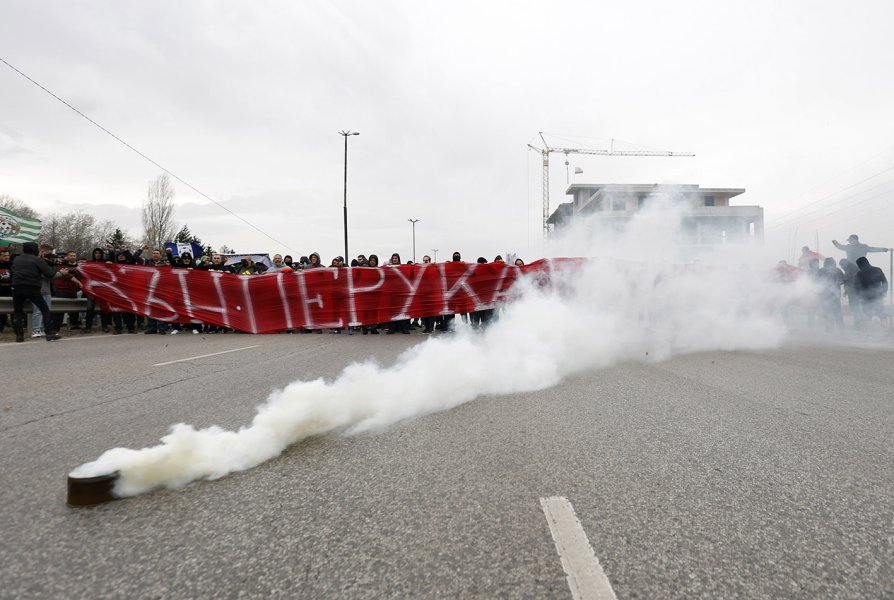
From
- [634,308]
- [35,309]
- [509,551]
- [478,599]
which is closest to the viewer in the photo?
[478,599]

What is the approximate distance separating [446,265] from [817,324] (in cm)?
991

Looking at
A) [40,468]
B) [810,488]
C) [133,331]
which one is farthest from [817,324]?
[133,331]

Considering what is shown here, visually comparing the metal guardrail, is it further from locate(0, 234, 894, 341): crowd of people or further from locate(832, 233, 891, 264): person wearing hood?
locate(832, 233, 891, 264): person wearing hood

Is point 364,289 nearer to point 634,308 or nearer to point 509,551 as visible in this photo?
point 634,308

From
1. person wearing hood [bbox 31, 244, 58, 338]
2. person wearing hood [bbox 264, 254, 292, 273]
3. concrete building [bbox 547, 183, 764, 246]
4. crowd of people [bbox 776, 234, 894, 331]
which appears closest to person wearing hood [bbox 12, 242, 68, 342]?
person wearing hood [bbox 31, 244, 58, 338]

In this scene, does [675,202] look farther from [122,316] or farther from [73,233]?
[73,233]

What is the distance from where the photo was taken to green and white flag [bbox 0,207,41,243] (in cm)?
1508

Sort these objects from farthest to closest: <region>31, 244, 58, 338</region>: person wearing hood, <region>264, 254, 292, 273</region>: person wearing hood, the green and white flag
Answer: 1. the green and white flag
2. <region>264, 254, 292, 273</region>: person wearing hood
3. <region>31, 244, 58, 338</region>: person wearing hood

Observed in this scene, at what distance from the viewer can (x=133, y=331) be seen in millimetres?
12742

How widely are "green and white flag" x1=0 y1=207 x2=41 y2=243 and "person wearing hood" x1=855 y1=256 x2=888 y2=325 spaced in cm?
2367

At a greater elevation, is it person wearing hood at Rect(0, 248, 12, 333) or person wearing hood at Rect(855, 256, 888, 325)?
person wearing hood at Rect(0, 248, 12, 333)

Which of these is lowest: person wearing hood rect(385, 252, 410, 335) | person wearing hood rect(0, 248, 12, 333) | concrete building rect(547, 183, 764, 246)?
person wearing hood rect(385, 252, 410, 335)

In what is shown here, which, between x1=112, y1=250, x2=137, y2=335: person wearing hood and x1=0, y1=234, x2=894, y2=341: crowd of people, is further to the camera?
x1=112, y1=250, x2=137, y2=335: person wearing hood

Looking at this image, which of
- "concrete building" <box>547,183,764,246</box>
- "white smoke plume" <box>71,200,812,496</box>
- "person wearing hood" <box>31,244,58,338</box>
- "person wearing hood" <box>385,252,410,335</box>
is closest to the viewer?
"white smoke plume" <box>71,200,812,496</box>
